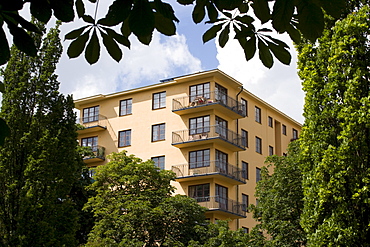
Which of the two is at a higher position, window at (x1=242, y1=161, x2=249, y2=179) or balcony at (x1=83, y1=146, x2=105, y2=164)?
balcony at (x1=83, y1=146, x2=105, y2=164)

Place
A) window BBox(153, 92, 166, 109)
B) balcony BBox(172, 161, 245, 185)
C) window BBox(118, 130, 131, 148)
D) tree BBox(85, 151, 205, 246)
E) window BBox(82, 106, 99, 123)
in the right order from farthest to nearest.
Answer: window BBox(82, 106, 99, 123) → window BBox(118, 130, 131, 148) → window BBox(153, 92, 166, 109) → balcony BBox(172, 161, 245, 185) → tree BBox(85, 151, 205, 246)

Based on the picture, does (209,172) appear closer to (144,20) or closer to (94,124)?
(94,124)

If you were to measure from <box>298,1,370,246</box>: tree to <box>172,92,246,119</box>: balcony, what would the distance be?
2351cm

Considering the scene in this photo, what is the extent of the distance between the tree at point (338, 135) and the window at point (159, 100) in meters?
27.4

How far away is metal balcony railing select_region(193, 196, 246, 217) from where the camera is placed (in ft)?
131

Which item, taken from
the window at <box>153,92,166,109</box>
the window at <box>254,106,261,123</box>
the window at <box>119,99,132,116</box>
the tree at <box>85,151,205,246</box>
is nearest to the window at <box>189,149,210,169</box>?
the window at <box>153,92,166,109</box>

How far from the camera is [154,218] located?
1212 inches

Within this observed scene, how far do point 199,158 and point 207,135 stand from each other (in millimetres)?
1854

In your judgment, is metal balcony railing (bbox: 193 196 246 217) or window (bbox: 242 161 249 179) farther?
window (bbox: 242 161 249 179)

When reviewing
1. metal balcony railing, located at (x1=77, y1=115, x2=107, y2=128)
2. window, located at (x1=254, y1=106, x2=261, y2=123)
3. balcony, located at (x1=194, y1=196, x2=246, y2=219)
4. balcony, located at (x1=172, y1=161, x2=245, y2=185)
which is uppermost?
window, located at (x1=254, y1=106, x2=261, y2=123)

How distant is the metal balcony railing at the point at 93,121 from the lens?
157 ft

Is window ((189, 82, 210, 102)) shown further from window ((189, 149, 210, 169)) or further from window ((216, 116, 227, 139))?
window ((189, 149, 210, 169))

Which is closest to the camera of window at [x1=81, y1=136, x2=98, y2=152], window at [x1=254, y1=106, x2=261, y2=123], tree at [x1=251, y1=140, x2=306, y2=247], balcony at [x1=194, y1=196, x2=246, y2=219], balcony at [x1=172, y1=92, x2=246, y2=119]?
tree at [x1=251, y1=140, x2=306, y2=247]

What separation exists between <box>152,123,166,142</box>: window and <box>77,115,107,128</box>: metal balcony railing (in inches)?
192
